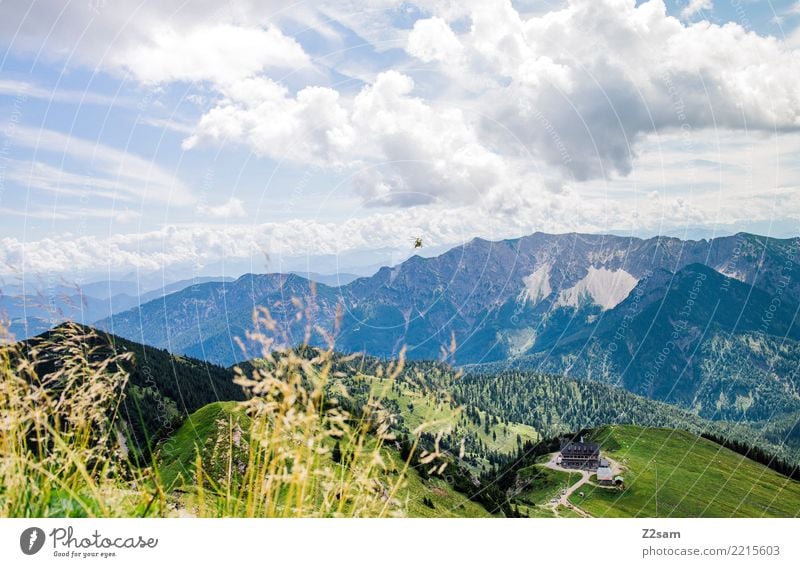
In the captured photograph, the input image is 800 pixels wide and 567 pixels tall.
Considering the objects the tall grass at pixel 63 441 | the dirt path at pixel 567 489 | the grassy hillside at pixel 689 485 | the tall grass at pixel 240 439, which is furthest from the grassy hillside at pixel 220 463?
the grassy hillside at pixel 689 485

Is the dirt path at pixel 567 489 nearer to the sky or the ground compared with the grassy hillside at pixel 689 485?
nearer to the sky

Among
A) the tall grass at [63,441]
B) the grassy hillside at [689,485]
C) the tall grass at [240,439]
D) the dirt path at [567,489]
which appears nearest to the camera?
the tall grass at [240,439]

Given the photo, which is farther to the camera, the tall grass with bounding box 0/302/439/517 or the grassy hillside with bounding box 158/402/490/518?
the grassy hillside with bounding box 158/402/490/518

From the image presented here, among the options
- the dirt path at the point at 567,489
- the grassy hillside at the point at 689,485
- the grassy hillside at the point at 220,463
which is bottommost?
the grassy hillside at the point at 689,485

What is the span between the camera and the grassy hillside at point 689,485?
84.1 meters

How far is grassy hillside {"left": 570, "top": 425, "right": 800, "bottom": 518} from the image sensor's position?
276ft

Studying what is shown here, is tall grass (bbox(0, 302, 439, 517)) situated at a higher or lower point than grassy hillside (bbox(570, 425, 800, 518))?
higher

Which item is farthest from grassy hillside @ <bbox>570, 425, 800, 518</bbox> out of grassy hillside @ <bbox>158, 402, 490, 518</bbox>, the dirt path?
grassy hillside @ <bbox>158, 402, 490, 518</bbox>

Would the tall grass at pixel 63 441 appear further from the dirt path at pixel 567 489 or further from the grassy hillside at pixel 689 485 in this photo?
the grassy hillside at pixel 689 485

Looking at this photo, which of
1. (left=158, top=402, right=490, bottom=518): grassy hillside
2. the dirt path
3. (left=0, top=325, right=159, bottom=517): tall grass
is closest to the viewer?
(left=0, top=325, right=159, bottom=517): tall grass

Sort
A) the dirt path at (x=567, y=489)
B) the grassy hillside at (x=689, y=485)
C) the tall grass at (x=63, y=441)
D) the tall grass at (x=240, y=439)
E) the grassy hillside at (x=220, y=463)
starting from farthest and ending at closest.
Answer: the grassy hillside at (x=689, y=485) < the dirt path at (x=567, y=489) < the grassy hillside at (x=220, y=463) < the tall grass at (x=63, y=441) < the tall grass at (x=240, y=439)

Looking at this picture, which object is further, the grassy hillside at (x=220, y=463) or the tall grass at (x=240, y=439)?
the grassy hillside at (x=220, y=463)

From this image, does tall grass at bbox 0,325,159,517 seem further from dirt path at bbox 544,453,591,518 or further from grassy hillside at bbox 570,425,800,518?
grassy hillside at bbox 570,425,800,518
